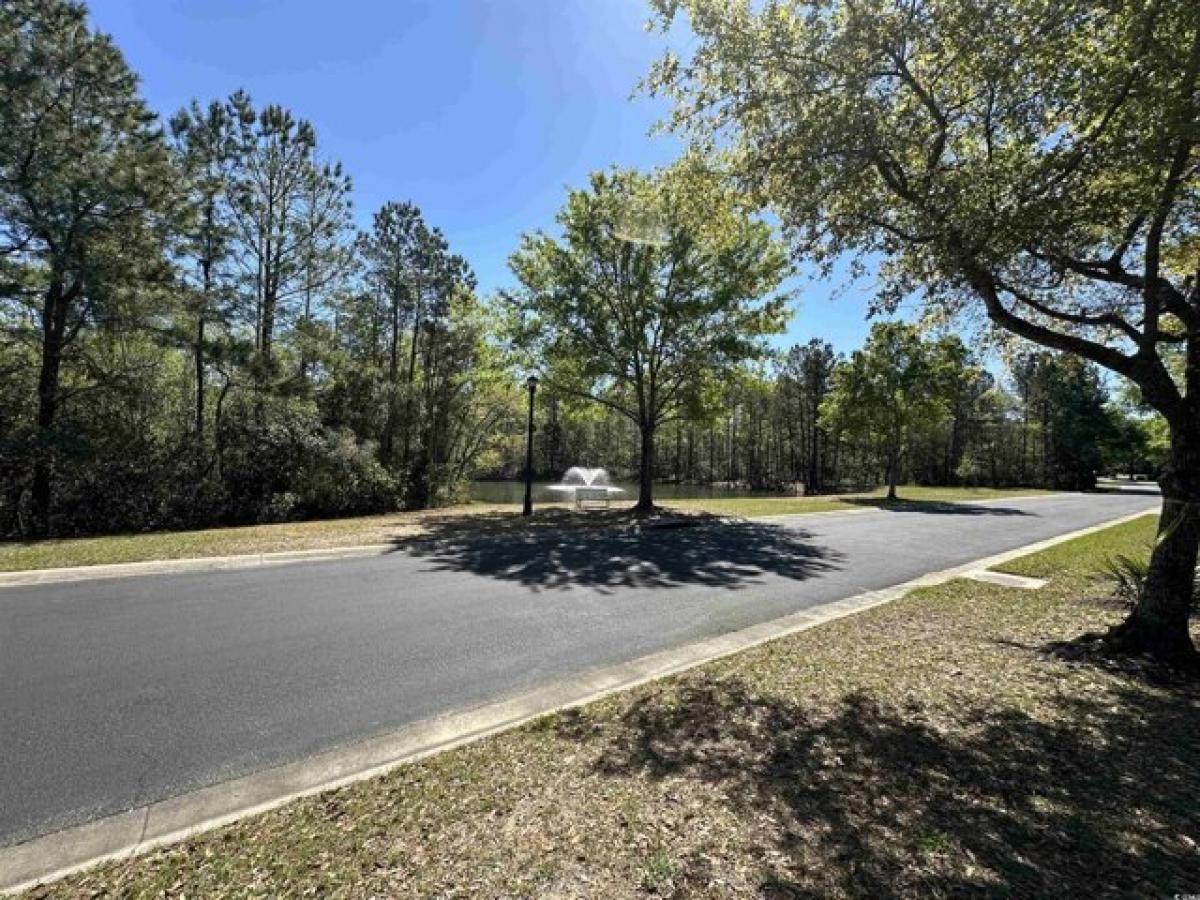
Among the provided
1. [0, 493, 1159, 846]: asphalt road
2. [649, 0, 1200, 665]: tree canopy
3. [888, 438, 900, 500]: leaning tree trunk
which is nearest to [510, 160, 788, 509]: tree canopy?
[0, 493, 1159, 846]: asphalt road

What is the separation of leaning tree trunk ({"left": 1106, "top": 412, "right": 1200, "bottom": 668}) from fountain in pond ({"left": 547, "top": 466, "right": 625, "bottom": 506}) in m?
14.6

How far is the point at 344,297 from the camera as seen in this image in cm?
2052

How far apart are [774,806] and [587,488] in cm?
1611

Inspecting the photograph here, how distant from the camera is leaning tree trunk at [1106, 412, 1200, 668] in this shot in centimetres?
485

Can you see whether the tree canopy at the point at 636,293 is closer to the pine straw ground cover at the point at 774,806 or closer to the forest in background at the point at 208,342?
the forest in background at the point at 208,342

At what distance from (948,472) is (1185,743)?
2167 inches

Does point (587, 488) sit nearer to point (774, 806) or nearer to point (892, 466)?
point (774, 806)

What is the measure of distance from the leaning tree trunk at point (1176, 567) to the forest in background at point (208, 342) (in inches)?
95.7

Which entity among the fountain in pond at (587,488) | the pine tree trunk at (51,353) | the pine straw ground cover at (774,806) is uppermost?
the pine tree trunk at (51,353)

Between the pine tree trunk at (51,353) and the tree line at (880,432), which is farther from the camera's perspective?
the tree line at (880,432)

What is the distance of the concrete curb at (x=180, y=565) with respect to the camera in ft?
24.9

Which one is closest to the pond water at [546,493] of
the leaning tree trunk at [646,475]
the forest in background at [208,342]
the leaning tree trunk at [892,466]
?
the forest in background at [208,342]

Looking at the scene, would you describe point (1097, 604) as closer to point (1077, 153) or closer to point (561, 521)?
point (1077, 153)

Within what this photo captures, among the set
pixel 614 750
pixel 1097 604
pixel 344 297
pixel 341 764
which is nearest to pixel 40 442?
pixel 344 297
